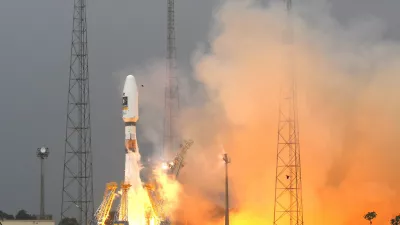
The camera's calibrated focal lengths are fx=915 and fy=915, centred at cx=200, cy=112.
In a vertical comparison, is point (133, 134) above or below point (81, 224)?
Result: above

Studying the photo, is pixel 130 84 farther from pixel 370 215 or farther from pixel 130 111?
pixel 370 215

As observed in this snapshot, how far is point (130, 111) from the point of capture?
3583 inches

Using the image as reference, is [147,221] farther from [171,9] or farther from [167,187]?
[171,9]

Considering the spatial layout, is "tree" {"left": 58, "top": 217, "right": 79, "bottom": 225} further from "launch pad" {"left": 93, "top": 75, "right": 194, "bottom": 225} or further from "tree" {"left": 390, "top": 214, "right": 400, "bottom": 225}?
"tree" {"left": 390, "top": 214, "right": 400, "bottom": 225}

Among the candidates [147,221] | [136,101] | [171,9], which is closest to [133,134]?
[136,101]

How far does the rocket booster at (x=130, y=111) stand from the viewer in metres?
91.1

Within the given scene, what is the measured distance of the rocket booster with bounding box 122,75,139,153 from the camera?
91.1 m

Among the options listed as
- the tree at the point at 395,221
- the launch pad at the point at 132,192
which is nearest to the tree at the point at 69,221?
the launch pad at the point at 132,192

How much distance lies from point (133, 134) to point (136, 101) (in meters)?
3.32

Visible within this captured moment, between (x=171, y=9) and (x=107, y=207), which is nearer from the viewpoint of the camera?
(x=107, y=207)

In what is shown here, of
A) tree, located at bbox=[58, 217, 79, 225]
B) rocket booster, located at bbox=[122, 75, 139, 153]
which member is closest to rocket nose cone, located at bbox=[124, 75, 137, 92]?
rocket booster, located at bbox=[122, 75, 139, 153]

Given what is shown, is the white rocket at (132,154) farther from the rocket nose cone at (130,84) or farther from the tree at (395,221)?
the tree at (395,221)

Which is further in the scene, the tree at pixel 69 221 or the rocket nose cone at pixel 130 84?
the tree at pixel 69 221

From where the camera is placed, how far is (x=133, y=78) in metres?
91.8
